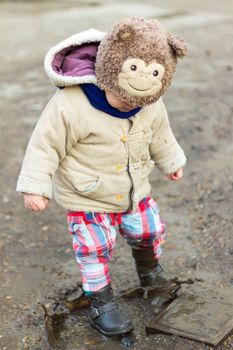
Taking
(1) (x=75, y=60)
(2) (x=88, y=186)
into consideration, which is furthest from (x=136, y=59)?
(2) (x=88, y=186)

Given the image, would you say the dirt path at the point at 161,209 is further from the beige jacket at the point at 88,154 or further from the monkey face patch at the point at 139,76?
the monkey face patch at the point at 139,76

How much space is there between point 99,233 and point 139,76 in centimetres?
72

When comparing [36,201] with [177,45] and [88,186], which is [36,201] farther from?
[177,45]

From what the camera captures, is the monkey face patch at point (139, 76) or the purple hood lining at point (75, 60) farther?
the purple hood lining at point (75, 60)

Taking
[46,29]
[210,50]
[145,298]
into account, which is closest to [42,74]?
[210,50]

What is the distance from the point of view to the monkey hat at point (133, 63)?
2734mm

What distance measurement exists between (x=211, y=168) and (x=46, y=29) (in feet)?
18.5

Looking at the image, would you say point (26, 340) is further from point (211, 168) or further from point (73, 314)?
point (211, 168)

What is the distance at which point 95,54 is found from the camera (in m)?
2.96

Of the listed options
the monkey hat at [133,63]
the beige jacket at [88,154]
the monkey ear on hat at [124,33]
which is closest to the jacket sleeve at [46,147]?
the beige jacket at [88,154]

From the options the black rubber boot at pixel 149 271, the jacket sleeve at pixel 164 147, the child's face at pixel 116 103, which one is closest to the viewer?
the child's face at pixel 116 103

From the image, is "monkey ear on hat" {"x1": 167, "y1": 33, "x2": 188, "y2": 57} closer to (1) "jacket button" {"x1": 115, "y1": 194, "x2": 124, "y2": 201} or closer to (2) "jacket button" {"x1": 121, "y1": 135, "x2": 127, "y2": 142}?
(2) "jacket button" {"x1": 121, "y1": 135, "x2": 127, "y2": 142}

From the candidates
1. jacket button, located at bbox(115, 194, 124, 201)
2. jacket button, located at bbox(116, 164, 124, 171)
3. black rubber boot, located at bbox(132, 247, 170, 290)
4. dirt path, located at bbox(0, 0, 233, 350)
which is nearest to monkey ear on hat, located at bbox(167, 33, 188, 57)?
jacket button, located at bbox(116, 164, 124, 171)

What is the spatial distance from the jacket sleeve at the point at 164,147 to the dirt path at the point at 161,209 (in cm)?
61
